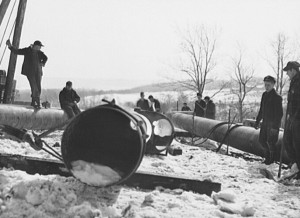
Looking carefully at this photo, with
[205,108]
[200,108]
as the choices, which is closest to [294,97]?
[205,108]

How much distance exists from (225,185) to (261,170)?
132 centimetres

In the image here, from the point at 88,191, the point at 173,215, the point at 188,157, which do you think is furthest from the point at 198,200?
the point at 188,157

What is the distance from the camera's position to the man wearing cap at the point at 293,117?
5863 mm

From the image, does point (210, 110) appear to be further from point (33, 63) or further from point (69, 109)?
point (33, 63)

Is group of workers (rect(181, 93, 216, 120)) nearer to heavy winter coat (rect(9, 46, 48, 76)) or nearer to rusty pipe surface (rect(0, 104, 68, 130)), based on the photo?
rusty pipe surface (rect(0, 104, 68, 130))

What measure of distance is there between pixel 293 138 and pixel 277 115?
1392 mm

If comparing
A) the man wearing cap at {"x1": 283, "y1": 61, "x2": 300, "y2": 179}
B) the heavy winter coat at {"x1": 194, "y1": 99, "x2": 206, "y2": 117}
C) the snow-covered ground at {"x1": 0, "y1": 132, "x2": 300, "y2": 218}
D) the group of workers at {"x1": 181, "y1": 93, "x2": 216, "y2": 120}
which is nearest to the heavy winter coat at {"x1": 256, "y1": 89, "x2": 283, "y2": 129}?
the man wearing cap at {"x1": 283, "y1": 61, "x2": 300, "y2": 179}

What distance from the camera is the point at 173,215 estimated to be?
3.53 metres

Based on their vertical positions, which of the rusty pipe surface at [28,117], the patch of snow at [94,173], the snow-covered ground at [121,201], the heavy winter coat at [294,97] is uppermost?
the heavy winter coat at [294,97]

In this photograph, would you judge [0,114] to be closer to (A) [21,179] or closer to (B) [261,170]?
(A) [21,179]

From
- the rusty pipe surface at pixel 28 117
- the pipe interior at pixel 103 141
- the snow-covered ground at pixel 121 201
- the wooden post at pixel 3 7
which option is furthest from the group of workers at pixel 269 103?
the pipe interior at pixel 103 141

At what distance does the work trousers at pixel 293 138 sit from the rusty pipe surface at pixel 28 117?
182 inches

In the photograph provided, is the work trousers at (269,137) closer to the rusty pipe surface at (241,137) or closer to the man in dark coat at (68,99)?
the rusty pipe surface at (241,137)

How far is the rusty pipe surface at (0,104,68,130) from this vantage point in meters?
8.48
